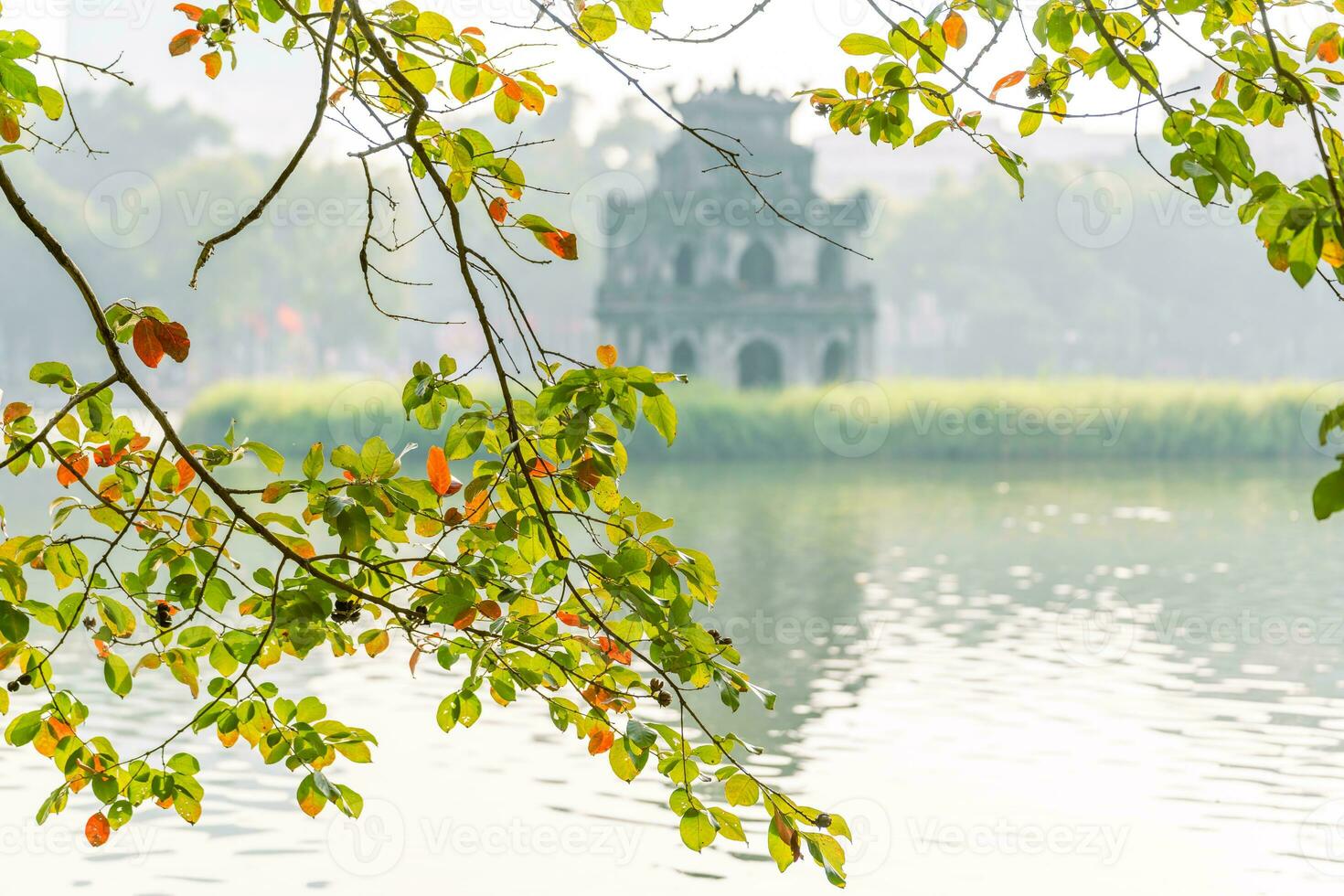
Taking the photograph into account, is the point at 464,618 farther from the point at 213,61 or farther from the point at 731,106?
the point at 731,106

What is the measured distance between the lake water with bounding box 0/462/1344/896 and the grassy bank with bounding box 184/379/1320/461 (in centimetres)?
1405

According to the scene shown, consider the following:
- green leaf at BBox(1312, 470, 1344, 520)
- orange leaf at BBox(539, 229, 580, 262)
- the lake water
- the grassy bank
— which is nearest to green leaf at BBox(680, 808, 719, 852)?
orange leaf at BBox(539, 229, 580, 262)

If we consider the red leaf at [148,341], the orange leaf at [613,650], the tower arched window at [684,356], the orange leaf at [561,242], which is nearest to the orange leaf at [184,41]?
the red leaf at [148,341]

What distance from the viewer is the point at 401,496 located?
296 centimetres

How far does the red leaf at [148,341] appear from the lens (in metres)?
2.97

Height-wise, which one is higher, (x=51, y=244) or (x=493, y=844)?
(x=51, y=244)

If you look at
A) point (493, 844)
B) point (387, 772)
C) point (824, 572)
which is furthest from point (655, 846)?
point (824, 572)

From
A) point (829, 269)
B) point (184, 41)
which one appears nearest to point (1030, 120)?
point (184, 41)

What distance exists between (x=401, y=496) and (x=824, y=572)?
13649mm

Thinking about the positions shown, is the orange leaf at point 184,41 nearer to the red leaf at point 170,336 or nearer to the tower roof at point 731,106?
the red leaf at point 170,336

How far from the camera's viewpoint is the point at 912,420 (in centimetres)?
3108

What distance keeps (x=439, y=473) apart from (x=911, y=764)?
21.2 ft

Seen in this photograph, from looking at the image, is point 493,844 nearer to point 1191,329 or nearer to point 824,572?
point 824,572

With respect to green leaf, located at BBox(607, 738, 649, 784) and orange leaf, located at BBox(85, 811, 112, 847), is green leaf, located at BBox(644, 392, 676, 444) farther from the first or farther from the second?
orange leaf, located at BBox(85, 811, 112, 847)
